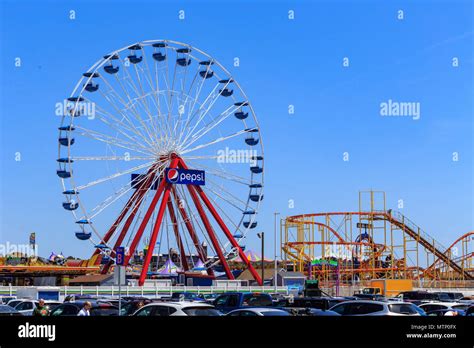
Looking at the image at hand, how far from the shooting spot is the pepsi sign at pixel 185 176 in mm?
58312

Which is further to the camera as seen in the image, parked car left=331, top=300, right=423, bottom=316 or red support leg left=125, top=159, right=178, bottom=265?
red support leg left=125, top=159, right=178, bottom=265

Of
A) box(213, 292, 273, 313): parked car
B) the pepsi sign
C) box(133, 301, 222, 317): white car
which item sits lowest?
box(213, 292, 273, 313): parked car

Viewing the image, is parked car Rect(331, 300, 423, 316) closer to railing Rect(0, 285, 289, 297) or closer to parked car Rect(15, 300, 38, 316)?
parked car Rect(15, 300, 38, 316)

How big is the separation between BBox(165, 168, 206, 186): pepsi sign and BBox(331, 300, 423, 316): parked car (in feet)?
112

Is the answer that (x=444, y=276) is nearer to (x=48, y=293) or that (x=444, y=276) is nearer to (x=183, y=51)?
(x=183, y=51)

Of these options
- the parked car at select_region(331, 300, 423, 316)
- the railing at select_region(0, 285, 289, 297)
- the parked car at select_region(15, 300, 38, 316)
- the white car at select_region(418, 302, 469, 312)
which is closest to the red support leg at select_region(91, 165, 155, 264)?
the railing at select_region(0, 285, 289, 297)

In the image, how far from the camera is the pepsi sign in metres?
58.3

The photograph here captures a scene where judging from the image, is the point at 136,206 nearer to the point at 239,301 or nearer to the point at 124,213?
the point at 124,213

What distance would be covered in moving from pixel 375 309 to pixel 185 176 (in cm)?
3579

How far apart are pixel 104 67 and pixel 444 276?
45319 millimetres

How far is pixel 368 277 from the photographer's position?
3253 inches

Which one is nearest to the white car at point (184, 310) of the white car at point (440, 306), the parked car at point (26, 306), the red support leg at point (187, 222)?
the parked car at point (26, 306)

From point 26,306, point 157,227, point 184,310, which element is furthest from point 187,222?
point 184,310

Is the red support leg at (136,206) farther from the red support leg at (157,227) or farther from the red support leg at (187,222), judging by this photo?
the red support leg at (187,222)
